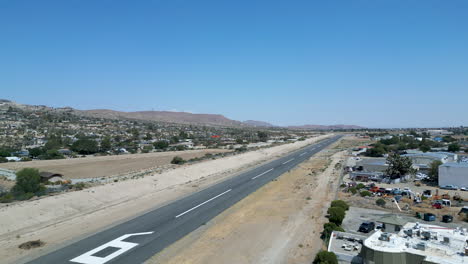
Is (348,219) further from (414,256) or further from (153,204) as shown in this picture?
(153,204)

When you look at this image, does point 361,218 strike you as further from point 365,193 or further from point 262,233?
point 262,233

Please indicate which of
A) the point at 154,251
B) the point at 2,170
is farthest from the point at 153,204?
the point at 2,170

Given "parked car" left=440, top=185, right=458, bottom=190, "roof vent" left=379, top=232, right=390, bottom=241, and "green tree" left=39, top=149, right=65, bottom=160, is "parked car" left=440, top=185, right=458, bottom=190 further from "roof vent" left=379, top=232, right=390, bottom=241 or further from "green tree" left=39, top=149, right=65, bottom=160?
"green tree" left=39, top=149, right=65, bottom=160

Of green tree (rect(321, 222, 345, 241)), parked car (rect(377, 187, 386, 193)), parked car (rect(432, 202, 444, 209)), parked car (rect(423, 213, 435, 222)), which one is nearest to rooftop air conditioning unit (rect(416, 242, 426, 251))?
green tree (rect(321, 222, 345, 241))

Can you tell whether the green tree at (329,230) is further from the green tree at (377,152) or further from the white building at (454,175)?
Answer: the green tree at (377,152)

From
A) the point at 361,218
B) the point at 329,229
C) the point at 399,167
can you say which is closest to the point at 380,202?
the point at 361,218
